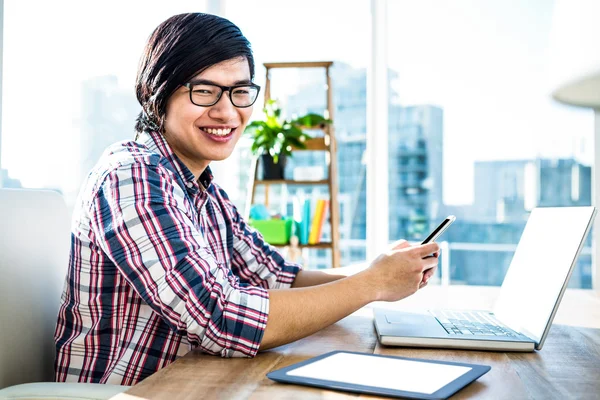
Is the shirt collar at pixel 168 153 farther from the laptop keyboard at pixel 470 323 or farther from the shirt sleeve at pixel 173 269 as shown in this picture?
the laptop keyboard at pixel 470 323

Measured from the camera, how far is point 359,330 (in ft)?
3.62

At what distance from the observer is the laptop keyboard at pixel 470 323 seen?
3.28ft

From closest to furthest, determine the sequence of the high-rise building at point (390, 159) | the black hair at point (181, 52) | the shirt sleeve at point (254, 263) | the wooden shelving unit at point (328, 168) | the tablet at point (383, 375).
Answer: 1. the tablet at point (383, 375)
2. the black hair at point (181, 52)
3. the shirt sleeve at point (254, 263)
4. the wooden shelving unit at point (328, 168)
5. the high-rise building at point (390, 159)

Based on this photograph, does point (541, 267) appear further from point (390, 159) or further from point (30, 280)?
point (390, 159)

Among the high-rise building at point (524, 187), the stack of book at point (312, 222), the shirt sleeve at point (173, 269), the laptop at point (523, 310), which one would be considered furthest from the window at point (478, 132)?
the shirt sleeve at point (173, 269)

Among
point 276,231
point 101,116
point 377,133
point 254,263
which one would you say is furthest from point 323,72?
point 254,263

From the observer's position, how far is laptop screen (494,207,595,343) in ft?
3.04

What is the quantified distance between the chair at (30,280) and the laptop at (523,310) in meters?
0.57

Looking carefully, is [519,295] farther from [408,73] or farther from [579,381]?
[408,73]

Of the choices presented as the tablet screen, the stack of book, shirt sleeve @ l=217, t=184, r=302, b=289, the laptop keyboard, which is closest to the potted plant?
the stack of book

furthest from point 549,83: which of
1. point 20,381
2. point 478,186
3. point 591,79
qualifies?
point 478,186

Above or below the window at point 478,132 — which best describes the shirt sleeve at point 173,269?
below

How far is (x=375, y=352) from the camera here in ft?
3.01

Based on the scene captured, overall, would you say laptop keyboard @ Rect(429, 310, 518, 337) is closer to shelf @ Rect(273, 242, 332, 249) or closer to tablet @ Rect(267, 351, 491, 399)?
tablet @ Rect(267, 351, 491, 399)
